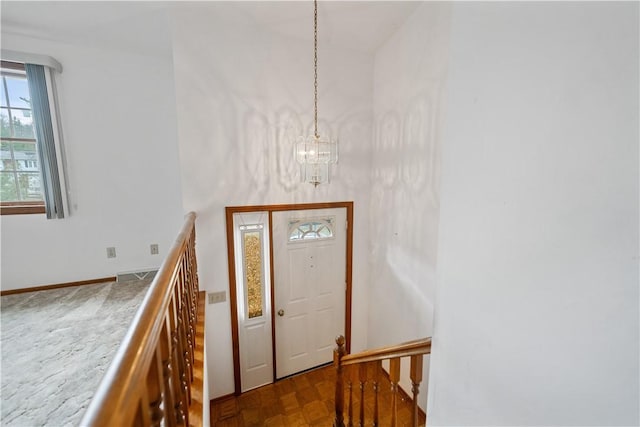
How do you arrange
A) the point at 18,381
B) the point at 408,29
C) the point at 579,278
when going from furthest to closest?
1. the point at 408,29
2. the point at 18,381
3. the point at 579,278

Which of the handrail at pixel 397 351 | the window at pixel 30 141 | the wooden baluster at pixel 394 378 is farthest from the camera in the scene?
the window at pixel 30 141

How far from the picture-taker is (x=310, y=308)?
3240 millimetres

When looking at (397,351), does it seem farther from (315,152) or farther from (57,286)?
(57,286)

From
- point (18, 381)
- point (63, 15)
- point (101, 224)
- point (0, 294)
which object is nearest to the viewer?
point (18, 381)

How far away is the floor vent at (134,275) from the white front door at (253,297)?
4.63ft

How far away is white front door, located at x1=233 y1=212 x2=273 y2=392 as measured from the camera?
281 centimetres

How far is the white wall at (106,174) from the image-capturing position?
9.46ft

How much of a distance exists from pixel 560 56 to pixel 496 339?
2.04 feet

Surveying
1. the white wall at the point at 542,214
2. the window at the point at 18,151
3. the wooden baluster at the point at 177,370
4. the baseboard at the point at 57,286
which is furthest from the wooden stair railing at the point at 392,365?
the window at the point at 18,151

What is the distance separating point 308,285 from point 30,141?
3532 millimetres

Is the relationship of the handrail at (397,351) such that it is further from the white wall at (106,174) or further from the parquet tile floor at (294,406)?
the white wall at (106,174)

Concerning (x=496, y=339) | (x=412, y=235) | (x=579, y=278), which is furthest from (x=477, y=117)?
(x=412, y=235)

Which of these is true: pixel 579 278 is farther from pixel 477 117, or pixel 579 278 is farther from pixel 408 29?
pixel 408 29

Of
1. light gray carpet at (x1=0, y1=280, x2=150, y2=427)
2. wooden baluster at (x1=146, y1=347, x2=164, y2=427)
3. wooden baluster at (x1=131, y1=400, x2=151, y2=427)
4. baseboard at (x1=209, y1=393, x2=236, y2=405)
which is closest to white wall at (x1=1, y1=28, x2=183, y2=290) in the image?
light gray carpet at (x1=0, y1=280, x2=150, y2=427)
